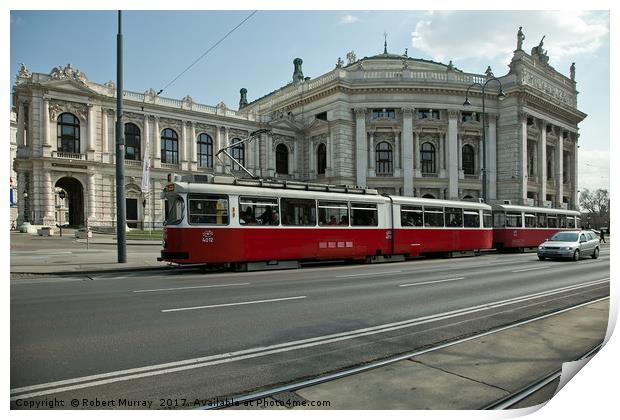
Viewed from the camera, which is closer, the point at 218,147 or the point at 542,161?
the point at 218,147

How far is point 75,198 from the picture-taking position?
4312cm

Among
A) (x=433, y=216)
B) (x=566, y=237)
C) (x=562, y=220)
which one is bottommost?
(x=566, y=237)

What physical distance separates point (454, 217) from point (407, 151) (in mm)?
27718

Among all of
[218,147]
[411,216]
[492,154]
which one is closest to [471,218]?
[411,216]

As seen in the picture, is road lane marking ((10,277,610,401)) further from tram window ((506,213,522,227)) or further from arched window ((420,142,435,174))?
arched window ((420,142,435,174))

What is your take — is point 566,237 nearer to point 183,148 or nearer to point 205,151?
point 183,148

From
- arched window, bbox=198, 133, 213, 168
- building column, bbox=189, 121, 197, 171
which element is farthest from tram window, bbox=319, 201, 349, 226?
arched window, bbox=198, 133, 213, 168

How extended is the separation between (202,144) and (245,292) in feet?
136

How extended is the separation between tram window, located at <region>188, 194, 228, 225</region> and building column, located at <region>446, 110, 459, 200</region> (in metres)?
41.1

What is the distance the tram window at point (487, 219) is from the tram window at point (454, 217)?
236 centimetres

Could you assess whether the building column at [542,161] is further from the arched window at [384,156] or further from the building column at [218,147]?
the building column at [218,147]
